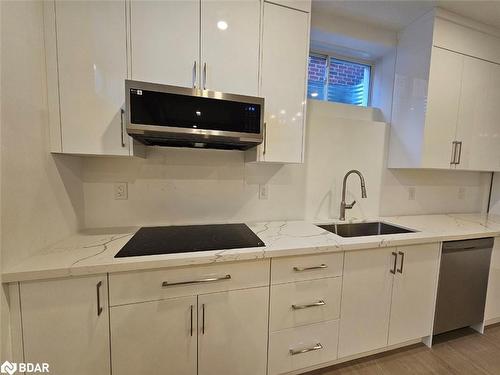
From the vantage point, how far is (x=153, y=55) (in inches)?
48.3

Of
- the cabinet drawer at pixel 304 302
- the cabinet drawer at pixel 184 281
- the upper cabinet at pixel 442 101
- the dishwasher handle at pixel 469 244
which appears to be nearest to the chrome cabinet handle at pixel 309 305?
the cabinet drawer at pixel 304 302

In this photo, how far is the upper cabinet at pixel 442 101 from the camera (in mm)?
1795

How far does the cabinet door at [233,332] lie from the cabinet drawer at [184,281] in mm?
54

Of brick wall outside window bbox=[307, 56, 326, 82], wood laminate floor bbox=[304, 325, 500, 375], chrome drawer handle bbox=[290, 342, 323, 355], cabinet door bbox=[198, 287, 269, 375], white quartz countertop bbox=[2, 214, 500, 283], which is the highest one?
brick wall outside window bbox=[307, 56, 326, 82]

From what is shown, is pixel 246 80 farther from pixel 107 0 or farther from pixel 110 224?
pixel 110 224

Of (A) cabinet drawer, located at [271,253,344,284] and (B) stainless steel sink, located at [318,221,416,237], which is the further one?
(B) stainless steel sink, located at [318,221,416,237]

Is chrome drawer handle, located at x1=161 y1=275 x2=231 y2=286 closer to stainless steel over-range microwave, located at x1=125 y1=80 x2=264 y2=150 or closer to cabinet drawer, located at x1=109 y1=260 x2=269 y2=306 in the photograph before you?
cabinet drawer, located at x1=109 y1=260 x2=269 y2=306

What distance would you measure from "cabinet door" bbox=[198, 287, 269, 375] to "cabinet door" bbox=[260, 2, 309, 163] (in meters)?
0.86

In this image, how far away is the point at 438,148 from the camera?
189cm

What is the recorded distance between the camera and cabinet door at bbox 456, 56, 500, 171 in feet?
6.30

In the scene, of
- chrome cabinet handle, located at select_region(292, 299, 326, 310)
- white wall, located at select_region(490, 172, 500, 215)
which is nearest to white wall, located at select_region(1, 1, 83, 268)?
chrome cabinet handle, located at select_region(292, 299, 326, 310)

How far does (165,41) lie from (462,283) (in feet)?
8.74

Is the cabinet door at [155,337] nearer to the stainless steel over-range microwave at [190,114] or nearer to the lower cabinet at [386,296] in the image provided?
the stainless steel over-range microwave at [190,114]

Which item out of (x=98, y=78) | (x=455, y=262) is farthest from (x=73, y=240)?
(x=455, y=262)
